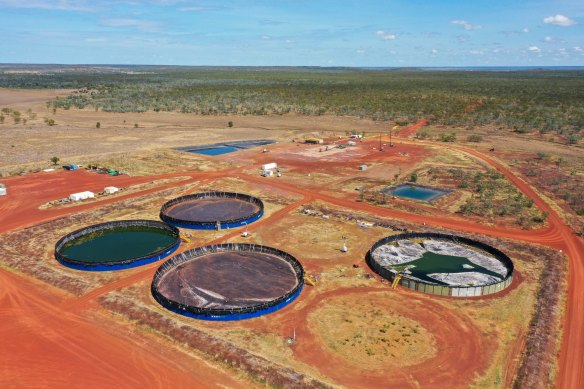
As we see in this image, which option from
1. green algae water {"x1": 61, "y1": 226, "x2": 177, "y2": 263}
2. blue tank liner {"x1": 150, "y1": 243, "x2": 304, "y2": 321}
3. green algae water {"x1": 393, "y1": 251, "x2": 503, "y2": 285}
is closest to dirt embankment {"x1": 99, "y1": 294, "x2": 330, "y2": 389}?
blue tank liner {"x1": 150, "y1": 243, "x2": 304, "y2": 321}

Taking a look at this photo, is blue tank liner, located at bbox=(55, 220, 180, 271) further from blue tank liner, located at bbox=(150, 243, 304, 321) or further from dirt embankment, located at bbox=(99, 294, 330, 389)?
dirt embankment, located at bbox=(99, 294, 330, 389)

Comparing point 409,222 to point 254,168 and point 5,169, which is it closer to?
point 254,168

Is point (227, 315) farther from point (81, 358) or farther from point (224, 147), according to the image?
point (224, 147)

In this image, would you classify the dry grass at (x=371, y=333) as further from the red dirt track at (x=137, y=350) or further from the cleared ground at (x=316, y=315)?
the red dirt track at (x=137, y=350)

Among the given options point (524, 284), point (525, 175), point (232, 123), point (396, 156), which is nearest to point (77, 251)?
point (524, 284)

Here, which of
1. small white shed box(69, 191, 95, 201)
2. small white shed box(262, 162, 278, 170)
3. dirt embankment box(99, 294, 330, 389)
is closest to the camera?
dirt embankment box(99, 294, 330, 389)

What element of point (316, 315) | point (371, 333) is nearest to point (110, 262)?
point (316, 315)
